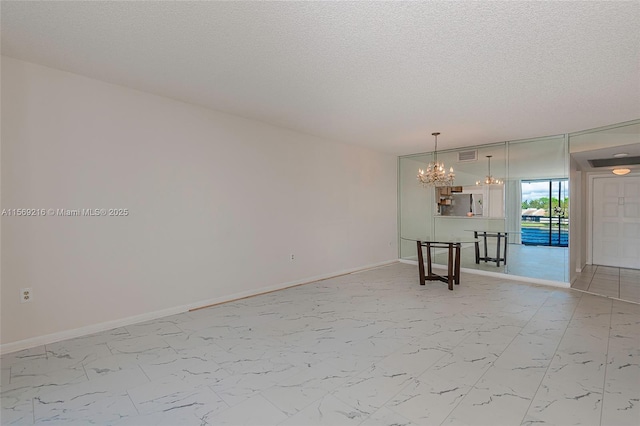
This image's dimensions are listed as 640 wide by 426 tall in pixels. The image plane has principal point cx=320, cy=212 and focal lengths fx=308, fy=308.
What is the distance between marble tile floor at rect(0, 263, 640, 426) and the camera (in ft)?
6.04

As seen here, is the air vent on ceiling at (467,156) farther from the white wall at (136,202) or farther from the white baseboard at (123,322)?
the white baseboard at (123,322)

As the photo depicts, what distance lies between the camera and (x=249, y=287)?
14.1ft

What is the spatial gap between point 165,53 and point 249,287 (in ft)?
9.76

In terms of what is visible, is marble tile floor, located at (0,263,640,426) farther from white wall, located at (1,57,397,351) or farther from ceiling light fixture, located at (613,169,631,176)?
ceiling light fixture, located at (613,169,631,176)

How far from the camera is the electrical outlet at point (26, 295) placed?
2674 millimetres

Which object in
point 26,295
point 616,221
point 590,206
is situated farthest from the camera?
point 590,206

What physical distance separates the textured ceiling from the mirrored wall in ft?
4.62

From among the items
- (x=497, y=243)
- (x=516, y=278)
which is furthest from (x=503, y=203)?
(x=516, y=278)

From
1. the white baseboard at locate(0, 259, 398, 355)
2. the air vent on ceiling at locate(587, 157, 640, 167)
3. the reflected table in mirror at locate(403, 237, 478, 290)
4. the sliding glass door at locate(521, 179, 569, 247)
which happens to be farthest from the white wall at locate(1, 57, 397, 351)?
the air vent on ceiling at locate(587, 157, 640, 167)

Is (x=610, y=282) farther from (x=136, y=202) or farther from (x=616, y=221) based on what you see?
(x=136, y=202)

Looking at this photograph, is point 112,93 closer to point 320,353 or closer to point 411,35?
point 411,35

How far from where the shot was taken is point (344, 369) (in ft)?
7.70

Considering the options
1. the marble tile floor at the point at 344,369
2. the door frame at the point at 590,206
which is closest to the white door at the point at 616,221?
the door frame at the point at 590,206

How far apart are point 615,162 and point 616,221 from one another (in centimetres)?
131
